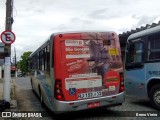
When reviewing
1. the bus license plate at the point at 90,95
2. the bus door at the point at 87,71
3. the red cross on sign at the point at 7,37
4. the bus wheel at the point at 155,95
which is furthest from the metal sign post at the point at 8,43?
the bus wheel at the point at 155,95

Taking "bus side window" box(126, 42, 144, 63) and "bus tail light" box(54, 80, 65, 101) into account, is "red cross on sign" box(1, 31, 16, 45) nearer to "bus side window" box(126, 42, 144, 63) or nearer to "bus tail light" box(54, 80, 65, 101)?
"bus tail light" box(54, 80, 65, 101)

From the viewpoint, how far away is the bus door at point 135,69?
10031mm

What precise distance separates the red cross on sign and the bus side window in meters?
4.51

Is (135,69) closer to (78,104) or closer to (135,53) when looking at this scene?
(135,53)

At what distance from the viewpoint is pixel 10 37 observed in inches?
424

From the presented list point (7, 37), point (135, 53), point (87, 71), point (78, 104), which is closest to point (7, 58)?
point (7, 37)

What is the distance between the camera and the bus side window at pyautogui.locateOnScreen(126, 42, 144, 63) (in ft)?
33.1

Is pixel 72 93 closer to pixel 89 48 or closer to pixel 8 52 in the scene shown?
pixel 89 48

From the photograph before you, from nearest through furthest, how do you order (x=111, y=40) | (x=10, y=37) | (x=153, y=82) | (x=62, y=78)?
1. (x=62, y=78)
2. (x=111, y=40)
3. (x=153, y=82)
4. (x=10, y=37)

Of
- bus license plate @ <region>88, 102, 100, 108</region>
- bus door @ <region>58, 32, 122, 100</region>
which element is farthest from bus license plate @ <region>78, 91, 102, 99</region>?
bus license plate @ <region>88, 102, 100, 108</region>

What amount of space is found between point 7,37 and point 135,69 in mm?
4993

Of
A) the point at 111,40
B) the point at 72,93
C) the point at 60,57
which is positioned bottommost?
→ the point at 72,93

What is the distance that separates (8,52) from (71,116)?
393 cm

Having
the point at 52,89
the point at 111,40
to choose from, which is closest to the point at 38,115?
the point at 52,89
